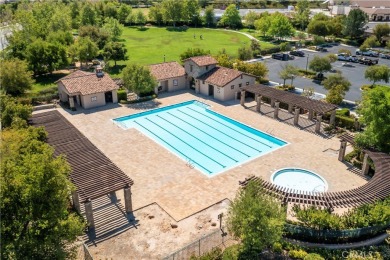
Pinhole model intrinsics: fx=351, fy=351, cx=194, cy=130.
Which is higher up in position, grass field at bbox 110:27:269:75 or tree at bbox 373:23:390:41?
tree at bbox 373:23:390:41

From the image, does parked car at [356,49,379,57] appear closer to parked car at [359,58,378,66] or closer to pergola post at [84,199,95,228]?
parked car at [359,58,378,66]

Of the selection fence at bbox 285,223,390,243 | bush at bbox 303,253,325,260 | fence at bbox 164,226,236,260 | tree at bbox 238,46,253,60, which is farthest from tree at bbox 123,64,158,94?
bush at bbox 303,253,325,260

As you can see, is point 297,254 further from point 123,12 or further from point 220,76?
point 123,12

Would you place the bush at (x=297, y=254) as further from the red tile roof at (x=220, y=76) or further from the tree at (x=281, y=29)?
the tree at (x=281, y=29)

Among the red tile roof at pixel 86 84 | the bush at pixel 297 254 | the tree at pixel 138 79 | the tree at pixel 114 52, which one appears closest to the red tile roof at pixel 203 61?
the tree at pixel 138 79

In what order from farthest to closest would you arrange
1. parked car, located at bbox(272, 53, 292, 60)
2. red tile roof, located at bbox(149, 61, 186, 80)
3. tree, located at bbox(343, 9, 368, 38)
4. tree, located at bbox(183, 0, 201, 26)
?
tree, located at bbox(183, 0, 201, 26)
tree, located at bbox(343, 9, 368, 38)
parked car, located at bbox(272, 53, 292, 60)
red tile roof, located at bbox(149, 61, 186, 80)

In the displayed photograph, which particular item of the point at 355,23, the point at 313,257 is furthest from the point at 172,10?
the point at 313,257
